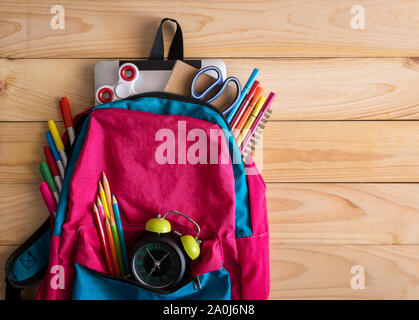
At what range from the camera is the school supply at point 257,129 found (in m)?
0.66

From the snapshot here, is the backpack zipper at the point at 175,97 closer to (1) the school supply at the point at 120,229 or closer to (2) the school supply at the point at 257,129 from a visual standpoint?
(2) the school supply at the point at 257,129

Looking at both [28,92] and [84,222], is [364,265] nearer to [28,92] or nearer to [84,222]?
[84,222]

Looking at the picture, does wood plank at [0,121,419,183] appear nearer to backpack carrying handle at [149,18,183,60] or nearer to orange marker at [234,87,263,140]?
orange marker at [234,87,263,140]

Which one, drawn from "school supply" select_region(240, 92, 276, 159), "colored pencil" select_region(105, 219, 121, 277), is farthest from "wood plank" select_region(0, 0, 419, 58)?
"colored pencil" select_region(105, 219, 121, 277)

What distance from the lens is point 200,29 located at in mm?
709

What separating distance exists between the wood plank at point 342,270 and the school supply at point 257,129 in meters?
0.19

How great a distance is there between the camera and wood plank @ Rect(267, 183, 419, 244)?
27.6 inches

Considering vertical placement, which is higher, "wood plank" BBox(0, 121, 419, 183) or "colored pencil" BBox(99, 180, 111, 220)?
"wood plank" BBox(0, 121, 419, 183)

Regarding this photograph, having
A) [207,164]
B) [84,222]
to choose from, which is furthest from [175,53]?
[84,222]

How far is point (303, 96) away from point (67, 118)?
45 cm

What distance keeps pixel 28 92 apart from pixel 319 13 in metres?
0.58

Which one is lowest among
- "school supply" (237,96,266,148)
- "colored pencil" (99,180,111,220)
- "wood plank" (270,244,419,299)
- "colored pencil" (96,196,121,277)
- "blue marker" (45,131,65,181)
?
"wood plank" (270,244,419,299)

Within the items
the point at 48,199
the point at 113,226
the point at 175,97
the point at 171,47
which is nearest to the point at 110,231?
the point at 113,226

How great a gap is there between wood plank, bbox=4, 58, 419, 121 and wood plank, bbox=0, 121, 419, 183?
0.02 metres
